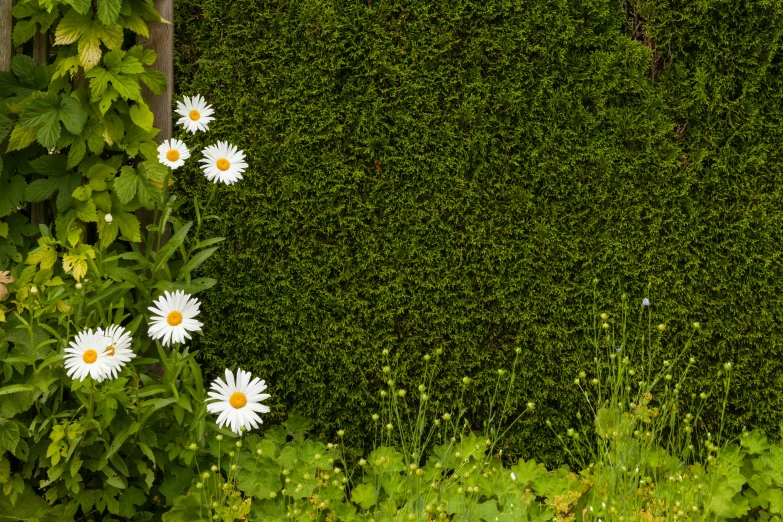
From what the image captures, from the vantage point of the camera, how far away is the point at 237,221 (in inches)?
107

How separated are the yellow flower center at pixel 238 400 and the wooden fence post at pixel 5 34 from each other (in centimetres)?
164

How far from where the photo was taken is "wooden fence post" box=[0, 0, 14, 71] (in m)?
2.38

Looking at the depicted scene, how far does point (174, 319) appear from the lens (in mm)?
2082

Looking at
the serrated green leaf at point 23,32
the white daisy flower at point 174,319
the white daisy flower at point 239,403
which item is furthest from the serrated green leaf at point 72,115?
the white daisy flower at point 239,403

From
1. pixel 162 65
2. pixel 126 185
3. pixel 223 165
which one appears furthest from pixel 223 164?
pixel 162 65

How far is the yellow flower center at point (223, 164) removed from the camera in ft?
7.52

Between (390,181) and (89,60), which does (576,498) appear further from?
(89,60)

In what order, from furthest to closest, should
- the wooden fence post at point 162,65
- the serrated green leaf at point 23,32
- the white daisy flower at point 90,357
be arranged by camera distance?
1. the wooden fence post at point 162,65
2. the serrated green leaf at point 23,32
3. the white daisy flower at point 90,357

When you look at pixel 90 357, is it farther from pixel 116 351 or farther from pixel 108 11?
pixel 108 11

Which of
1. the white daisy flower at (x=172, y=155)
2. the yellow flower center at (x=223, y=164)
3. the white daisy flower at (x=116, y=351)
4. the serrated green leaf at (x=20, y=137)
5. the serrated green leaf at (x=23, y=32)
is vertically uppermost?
the serrated green leaf at (x=23, y=32)

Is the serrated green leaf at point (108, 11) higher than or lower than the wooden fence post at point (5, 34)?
lower

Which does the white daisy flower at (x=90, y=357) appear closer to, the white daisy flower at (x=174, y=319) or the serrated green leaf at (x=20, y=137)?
the white daisy flower at (x=174, y=319)

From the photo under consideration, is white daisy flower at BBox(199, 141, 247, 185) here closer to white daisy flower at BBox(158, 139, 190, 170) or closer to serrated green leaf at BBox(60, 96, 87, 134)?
white daisy flower at BBox(158, 139, 190, 170)

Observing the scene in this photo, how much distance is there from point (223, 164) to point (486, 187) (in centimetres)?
115
